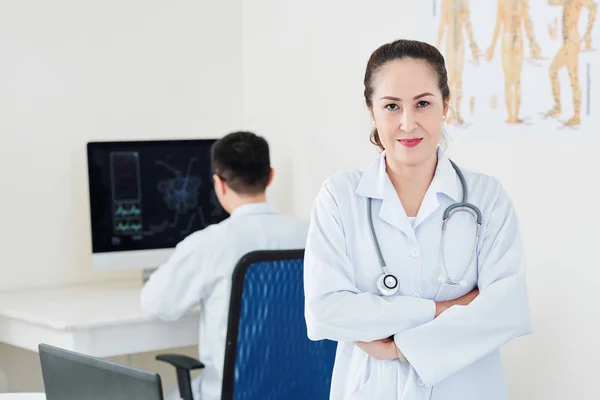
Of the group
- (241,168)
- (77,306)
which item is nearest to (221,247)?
(241,168)

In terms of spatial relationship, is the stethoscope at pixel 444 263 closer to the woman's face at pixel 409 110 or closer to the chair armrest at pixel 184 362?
the woman's face at pixel 409 110

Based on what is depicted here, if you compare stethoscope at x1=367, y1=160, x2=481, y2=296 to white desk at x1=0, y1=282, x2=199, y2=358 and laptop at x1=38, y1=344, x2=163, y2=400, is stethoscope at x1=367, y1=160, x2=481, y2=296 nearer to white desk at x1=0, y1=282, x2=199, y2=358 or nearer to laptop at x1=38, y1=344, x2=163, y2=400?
laptop at x1=38, y1=344, x2=163, y2=400

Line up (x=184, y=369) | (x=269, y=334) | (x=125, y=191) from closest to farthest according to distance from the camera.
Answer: (x=269, y=334)
(x=184, y=369)
(x=125, y=191)

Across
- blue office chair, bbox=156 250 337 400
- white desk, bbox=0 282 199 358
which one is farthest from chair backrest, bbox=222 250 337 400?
white desk, bbox=0 282 199 358

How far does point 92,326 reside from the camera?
2803 millimetres

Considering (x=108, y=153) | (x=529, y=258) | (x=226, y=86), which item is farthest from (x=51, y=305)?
(x=529, y=258)

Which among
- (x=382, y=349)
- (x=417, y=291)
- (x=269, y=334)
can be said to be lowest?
(x=269, y=334)

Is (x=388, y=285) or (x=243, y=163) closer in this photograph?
(x=388, y=285)

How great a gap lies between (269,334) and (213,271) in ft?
0.85

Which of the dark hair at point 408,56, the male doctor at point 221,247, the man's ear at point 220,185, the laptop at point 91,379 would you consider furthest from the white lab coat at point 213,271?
the laptop at point 91,379

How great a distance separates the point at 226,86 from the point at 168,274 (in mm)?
1359

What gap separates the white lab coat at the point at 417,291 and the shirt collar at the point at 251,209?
0.83 meters

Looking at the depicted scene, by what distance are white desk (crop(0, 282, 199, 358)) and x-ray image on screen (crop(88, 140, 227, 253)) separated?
245mm

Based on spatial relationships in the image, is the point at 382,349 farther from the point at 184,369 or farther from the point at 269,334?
the point at 184,369
